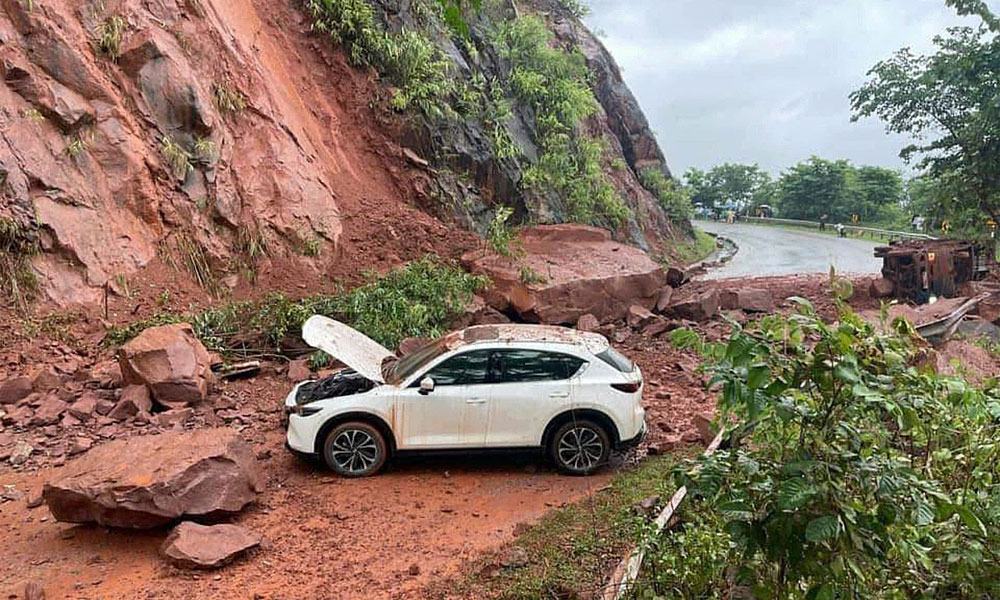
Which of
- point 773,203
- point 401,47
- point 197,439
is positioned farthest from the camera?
point 773,203

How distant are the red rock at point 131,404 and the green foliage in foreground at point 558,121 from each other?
13.6 metres

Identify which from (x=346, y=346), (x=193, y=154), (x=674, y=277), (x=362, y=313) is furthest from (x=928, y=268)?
(x=193, y=154)

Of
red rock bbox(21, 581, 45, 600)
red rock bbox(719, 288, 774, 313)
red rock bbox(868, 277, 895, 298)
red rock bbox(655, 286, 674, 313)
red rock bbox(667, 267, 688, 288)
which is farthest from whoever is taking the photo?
red rock bbox(868, 277, 895, 298)

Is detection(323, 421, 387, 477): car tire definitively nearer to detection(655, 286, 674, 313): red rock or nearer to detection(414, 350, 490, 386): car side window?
detection(414, 350, 490, 386): car side window

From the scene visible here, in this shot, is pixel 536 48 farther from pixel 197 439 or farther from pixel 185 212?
pixel 197 439

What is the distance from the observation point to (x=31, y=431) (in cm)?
746

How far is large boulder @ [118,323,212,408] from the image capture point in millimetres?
8148

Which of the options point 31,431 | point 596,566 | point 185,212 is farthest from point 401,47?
point 596,566

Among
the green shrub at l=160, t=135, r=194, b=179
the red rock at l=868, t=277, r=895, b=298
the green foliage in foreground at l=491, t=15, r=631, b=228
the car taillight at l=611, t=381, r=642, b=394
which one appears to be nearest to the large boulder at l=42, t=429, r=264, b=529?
the car taillight at l=611, t=381, r=642, b=394

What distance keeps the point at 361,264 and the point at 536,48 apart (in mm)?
13176

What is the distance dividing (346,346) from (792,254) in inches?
1082

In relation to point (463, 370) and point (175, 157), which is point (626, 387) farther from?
point (175, 157)

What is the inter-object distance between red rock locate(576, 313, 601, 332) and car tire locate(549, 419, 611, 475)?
539cm

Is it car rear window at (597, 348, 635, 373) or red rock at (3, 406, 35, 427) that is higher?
car rear window at (597, 348, 635, 373)
